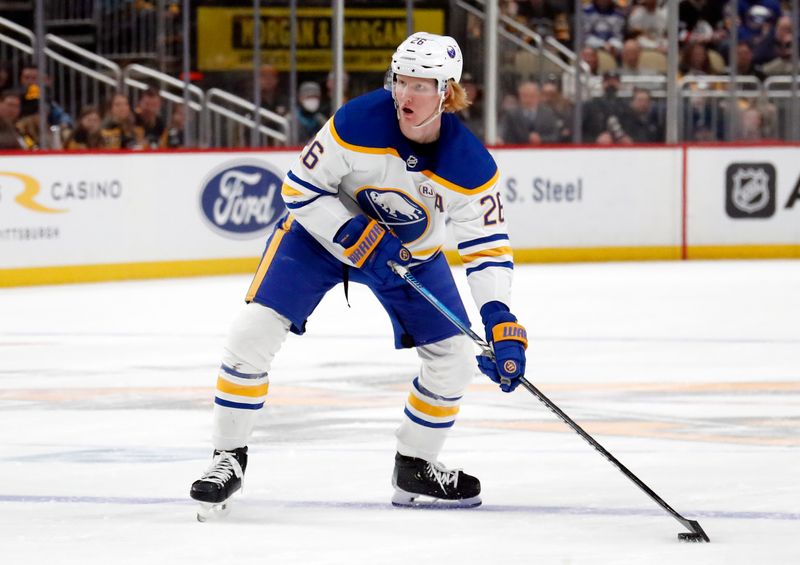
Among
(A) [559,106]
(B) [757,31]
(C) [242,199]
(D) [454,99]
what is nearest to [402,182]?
(D) [454,99]

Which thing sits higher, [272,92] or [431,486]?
[272,92]

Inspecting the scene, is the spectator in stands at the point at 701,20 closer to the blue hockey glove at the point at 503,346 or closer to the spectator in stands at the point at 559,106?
the spectator in stands at the point at 559,106

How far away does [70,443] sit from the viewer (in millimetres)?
5098

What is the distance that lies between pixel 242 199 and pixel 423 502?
274 inches

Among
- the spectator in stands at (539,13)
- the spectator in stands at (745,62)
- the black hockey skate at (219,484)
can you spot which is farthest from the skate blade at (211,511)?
the spectator in stands at (745,62)

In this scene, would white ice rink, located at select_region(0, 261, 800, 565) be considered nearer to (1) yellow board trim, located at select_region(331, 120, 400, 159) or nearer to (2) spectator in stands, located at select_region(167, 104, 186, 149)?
(1) yellow board trim, located at select_region(331, 120, 400, 159)

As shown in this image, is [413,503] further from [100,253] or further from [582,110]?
[582,110]

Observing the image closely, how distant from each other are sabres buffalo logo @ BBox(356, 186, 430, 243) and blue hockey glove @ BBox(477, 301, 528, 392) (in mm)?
296

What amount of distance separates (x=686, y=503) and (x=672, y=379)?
93.6 inches

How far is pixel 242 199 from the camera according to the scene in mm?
11055

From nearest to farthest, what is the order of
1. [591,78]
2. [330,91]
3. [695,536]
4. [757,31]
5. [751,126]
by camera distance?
[695,536], [330,91], [591,78], [751,126], [757,31]

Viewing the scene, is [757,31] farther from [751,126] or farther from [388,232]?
[388,232]

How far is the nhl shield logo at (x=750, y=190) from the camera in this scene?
483 inches

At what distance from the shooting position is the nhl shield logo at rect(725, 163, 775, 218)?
12266mm
